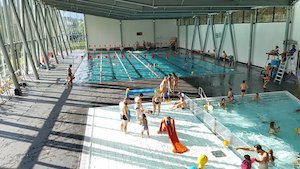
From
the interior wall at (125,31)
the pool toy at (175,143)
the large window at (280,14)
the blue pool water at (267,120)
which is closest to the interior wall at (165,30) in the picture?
the interior wall at (125,31)

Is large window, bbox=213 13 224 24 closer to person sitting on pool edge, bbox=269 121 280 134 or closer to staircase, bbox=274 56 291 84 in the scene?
staircase, bbox=274 56 291 84

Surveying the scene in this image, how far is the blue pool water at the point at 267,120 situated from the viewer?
8.10 meters

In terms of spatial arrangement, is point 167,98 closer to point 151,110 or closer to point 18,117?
point 151,110

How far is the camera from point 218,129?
8.34 meters

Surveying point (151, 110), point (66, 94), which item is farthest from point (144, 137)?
point (66, 94)

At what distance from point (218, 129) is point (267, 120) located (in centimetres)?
297

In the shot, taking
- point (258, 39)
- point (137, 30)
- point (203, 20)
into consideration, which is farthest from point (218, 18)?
point (137, 30)

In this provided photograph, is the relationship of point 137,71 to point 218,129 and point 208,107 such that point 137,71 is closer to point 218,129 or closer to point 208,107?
point 208,107

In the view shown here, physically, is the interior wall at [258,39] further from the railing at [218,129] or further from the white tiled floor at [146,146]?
the white tiled floor at [146,146]

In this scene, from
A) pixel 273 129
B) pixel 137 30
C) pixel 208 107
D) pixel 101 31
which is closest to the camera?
pixel 273 129

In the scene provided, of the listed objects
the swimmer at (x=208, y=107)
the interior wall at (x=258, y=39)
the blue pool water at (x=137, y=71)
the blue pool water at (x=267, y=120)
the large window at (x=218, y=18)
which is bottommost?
the blue pool water at (x=267, y=120)

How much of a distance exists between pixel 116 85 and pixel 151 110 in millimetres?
5017

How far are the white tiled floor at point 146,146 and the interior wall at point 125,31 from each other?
88.9 feet

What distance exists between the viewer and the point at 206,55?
A: 27438mm
